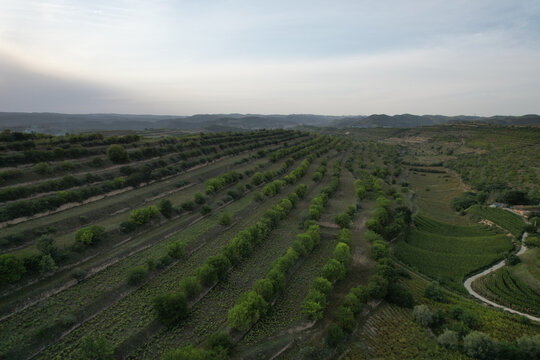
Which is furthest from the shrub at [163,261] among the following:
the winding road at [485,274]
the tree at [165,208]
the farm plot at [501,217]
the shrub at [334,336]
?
the farm plot at [501,217]

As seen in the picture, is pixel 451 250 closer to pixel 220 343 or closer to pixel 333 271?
pixel 333 271

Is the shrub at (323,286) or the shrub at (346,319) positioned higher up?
the shrub at (323,286)

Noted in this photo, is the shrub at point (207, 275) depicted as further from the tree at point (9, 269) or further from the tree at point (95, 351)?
the tree at point (9, 269)

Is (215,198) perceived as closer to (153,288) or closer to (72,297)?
(153,288)

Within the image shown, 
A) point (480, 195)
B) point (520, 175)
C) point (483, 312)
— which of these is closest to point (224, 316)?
point (483, 312)

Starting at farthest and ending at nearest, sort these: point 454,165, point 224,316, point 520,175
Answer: point 454,165
point 520,175
point 224,316

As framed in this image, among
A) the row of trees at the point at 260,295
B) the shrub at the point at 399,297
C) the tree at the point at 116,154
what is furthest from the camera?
the tree at the point at 116,154

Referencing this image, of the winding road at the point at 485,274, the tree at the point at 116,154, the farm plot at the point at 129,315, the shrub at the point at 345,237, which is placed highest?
the tree at the point at 116,154
